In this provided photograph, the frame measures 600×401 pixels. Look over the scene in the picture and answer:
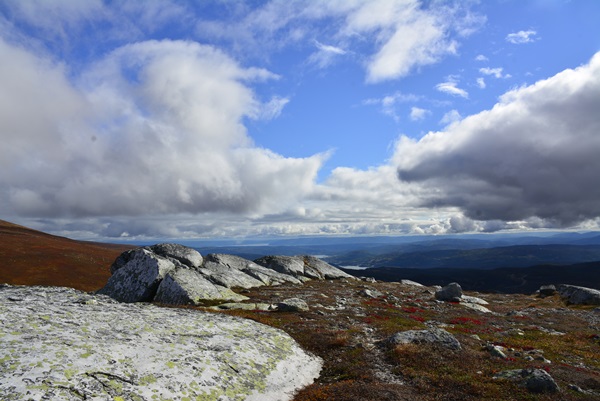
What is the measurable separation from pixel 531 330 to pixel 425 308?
40.9 feet

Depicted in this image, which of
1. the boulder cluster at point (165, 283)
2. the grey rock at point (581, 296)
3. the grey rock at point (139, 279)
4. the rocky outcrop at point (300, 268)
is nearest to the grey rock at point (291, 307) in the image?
→ the boulder cluster at point (165, 283)

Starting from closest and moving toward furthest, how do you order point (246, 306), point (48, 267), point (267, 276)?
point (246, 306), point (267, 276), point (48, 267)

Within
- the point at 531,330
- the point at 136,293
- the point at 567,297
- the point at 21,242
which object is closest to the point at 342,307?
the point at 531,330

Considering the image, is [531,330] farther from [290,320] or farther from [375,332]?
[290,320]

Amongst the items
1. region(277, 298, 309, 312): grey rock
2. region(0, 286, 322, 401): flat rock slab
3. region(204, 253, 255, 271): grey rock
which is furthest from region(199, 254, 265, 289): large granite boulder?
region(0, 286, 322, 401): flat rock slab

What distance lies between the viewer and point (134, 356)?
43.5ft

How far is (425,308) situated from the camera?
4394 centimetres

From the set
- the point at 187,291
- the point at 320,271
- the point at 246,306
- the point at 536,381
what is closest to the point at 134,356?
the point at 536,381

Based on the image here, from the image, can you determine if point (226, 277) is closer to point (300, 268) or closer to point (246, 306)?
point (246, 306)

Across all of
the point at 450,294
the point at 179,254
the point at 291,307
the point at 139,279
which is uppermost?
the point at 179,254

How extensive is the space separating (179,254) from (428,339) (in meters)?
43.8

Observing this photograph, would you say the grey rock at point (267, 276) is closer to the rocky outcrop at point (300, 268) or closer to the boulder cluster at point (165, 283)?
the rocky outcrop at point (300, 268)

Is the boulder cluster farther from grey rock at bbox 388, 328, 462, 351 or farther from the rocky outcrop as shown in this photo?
the rocky outcrop

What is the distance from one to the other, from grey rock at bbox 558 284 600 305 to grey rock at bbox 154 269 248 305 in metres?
62.7
